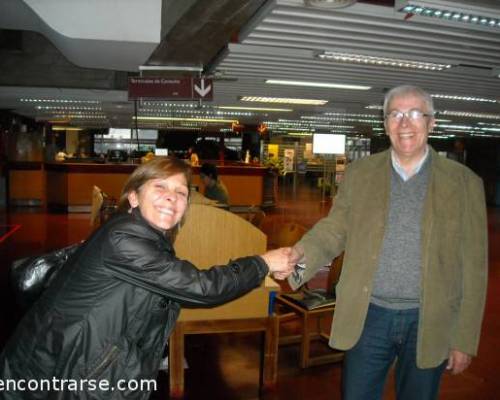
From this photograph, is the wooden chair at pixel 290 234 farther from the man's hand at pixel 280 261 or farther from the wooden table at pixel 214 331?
the man's hand at pixel 280 261

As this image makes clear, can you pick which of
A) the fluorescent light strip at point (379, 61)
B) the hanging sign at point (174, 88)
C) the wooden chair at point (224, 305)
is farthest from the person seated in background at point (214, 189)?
the wooden chair at point (224, 305)

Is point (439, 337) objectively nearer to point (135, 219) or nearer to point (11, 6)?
point (135, 219)

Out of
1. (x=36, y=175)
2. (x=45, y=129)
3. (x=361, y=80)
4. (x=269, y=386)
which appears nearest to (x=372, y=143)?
(x=45, y=129)

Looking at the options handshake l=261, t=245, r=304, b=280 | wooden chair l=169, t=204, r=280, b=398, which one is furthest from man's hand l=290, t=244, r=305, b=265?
wooden chair l=169, t=204, r=280, b=398

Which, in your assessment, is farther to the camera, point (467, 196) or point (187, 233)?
point (187, 233)

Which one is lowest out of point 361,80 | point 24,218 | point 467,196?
point 24,218

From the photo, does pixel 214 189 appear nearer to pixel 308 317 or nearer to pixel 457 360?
pixel 308 317

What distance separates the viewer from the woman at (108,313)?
5.06 ft

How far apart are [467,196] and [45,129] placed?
20.5 m

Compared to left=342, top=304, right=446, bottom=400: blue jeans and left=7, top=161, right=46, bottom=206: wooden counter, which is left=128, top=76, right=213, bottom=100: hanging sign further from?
left=7, top=161, right=46, bottom=206: wooden counter

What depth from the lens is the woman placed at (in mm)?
1541

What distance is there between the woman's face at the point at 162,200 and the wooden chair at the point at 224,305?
1.12 meters

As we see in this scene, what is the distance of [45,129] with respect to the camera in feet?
65.6

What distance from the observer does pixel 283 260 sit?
206cm
